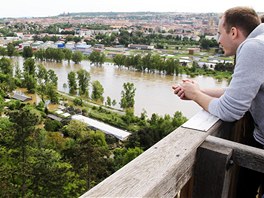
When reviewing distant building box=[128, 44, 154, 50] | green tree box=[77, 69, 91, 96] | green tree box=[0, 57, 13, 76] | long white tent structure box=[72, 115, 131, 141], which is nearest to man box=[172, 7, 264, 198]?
long white tent structure box=[72, 115, 131, 141]

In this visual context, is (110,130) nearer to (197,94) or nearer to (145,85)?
(145,85)

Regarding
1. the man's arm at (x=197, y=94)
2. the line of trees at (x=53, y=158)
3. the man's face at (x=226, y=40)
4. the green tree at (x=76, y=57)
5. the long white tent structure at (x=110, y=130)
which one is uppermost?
the man's face at (x=226, y=40)

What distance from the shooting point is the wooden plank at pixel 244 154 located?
0.56 metres

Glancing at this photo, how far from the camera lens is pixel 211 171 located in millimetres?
529

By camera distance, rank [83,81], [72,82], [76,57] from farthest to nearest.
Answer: [76,57]
[72,82]
[83,81]

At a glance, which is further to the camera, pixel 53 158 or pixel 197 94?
pixel 53 158

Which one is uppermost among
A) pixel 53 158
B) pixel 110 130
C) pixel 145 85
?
pixel 53 158

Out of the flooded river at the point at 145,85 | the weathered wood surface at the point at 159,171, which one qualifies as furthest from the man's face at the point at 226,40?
the flooded river at the point at 145,85

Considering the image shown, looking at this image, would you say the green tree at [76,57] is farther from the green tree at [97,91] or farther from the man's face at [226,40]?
the man's face at [226,40]

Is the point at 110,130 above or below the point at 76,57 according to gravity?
below

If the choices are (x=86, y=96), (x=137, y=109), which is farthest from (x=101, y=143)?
(x=86, y=96)

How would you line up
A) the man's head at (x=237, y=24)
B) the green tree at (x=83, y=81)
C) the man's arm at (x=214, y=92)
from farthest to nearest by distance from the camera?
the green tree at (x=83, y=81)
the man's arm at (x=214, y=92)
the man's head at (x=237, y=24)

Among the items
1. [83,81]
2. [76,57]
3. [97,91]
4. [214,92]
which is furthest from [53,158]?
[76,57]

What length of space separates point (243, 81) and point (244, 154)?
137 mm
